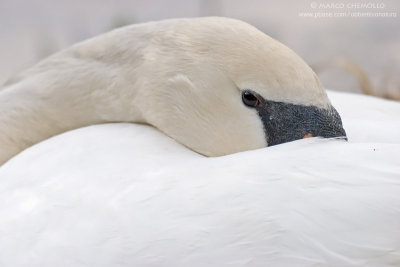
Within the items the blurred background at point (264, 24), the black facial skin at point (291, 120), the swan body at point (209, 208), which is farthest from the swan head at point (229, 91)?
the blurred background at point (264, 24)

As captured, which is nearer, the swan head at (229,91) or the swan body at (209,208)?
the swan body at (209,208)

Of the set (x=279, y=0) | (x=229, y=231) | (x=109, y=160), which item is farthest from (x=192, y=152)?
(x=279, y=0)

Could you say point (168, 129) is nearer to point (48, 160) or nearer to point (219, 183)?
point (48, 160)

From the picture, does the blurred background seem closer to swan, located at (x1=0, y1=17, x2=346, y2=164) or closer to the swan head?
swan, located at (x1=0, y1=17, x2=346, y2=164)

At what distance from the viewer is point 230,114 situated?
179cm

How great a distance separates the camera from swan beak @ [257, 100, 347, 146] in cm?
171

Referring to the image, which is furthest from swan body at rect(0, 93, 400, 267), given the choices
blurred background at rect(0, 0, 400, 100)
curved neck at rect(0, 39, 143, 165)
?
blurred background at rect(0, 0, 400, 100)

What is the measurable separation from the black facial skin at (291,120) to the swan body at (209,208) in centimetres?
15

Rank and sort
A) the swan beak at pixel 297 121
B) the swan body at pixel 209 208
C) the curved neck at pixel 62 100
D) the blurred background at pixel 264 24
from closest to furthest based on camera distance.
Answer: the swan body at pixel 209 208, the swan beak at pixel 297 121, the curved neck at pixel 62 100, the blurred background at pixel 264 24

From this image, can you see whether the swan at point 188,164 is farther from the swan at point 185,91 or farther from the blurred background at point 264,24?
the blurred background at point 264,24

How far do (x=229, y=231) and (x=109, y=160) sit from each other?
408mm

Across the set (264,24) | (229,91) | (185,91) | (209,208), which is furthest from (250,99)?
(264,24)

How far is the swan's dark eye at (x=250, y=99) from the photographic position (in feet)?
5.71

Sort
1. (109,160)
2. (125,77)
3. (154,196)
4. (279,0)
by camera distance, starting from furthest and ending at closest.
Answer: (279,0), (125,77), (109,160), (154,196)
